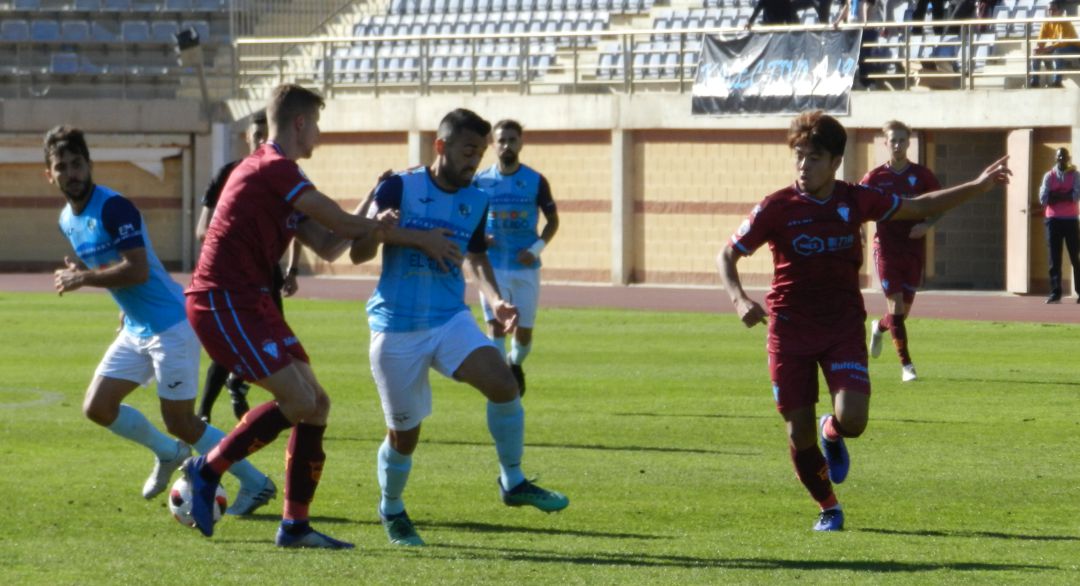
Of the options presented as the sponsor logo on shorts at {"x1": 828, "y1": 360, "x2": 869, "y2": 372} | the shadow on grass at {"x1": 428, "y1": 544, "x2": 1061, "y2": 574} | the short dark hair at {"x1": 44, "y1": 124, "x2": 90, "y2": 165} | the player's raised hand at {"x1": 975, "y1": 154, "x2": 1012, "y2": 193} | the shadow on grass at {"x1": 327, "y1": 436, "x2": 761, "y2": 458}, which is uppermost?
the short dark hair at {"x1": 44, "y1": 124, "x2": 90, "y2": 165}

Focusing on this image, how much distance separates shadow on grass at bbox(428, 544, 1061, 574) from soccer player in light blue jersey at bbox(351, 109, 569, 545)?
661 millimetres

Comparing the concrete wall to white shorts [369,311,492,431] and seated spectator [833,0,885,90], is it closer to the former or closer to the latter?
seated spectator [833,0,885,90]

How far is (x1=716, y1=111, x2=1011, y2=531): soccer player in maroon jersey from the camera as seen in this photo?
874 centimetres

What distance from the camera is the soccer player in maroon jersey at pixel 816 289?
8742mm

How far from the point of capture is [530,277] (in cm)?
1479

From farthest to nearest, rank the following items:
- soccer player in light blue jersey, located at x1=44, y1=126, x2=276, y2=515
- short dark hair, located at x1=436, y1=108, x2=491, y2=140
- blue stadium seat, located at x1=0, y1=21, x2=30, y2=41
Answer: blue stadium seat, located at x1=0, y1=21, x2=30, y2=41 < soccer player in light blue jersey, located at x1=44, y1=126, x2=276, y2=515 < short dark hair, located at x1=436, y1=108, x2=491, y2=140

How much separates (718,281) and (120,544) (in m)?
23.6

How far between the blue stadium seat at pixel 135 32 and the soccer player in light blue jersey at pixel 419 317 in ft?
100

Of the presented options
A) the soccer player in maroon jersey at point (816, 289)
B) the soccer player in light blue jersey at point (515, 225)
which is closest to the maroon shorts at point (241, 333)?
the soccer player in maroon jersey at point (816, 289)

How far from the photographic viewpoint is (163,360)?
927 centimetres

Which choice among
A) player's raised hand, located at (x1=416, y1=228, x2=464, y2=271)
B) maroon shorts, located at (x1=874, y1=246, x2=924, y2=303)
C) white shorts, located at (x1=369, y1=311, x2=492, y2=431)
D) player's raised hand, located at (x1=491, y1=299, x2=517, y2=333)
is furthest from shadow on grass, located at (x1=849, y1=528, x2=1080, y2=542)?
maroon shorts, located at (x1=874, y1=246, x2=924, y2=303)

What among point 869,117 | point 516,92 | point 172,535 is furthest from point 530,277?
point 516,92

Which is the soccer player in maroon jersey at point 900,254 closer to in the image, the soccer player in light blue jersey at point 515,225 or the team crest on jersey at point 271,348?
the soccer player in light blue jersey at point 515,225

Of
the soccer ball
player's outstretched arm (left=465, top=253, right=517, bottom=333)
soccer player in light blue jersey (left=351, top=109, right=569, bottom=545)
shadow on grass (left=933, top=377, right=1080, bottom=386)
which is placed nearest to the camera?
the soccer ball
